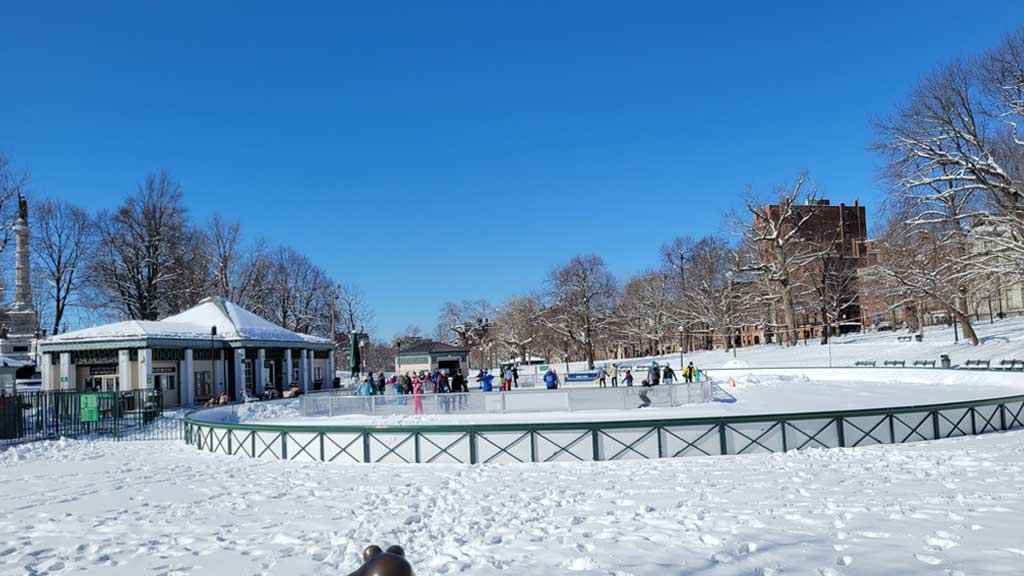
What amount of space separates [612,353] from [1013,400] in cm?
7833

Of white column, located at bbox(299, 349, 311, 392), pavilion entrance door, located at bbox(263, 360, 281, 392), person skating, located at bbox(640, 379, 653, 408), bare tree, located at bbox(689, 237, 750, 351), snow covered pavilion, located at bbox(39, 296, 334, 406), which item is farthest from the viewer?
bare tree, located at bbox(689, 237, 750, 351)

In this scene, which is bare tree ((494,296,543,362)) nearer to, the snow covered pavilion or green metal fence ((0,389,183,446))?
the snow covered pavilion

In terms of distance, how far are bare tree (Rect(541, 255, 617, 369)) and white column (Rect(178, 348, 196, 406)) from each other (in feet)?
134

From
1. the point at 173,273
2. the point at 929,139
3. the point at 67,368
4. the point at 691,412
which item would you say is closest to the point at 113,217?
the point at 173,273

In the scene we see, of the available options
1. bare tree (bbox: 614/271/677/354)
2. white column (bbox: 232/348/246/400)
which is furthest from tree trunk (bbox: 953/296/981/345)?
white column (bbox: 232/348/246/400)

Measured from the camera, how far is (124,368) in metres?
35.8

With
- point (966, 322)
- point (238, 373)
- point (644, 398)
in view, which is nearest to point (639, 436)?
point (644, 398)

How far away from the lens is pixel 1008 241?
100 ft

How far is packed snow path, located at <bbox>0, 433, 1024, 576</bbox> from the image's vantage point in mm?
7266

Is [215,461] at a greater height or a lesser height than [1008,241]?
lesser

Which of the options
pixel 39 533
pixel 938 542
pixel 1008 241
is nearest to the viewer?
pixel 938 542

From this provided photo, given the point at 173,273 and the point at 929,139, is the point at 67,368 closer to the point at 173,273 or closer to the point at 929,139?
the point at 173,273

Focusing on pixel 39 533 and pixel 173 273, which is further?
pixel 173 273

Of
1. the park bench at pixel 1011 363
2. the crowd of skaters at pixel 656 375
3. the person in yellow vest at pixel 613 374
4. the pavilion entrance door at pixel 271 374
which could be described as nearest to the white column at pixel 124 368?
the pavilion entrance door at pixel 271 374
